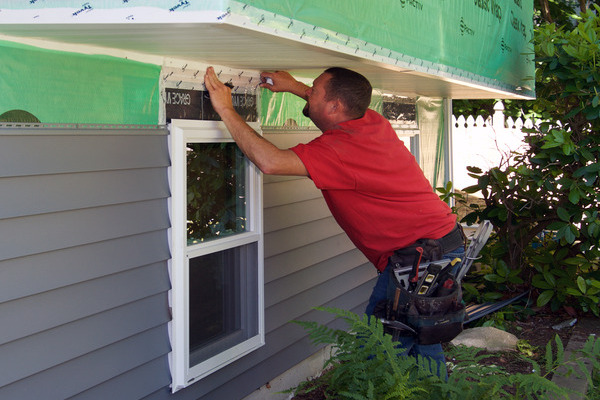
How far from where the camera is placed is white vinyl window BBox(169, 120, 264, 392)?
141 inches

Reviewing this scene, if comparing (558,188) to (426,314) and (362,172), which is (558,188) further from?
(362,172)

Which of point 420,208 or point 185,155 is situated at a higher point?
point 185,155

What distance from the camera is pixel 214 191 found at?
398cm

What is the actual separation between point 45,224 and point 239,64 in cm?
146

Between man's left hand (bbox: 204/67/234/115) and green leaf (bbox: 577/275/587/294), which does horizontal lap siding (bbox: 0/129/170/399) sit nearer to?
man's left hand (bbox: 204/67/234/115)

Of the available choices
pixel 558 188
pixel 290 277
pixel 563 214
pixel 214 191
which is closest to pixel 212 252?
pixel 214 191

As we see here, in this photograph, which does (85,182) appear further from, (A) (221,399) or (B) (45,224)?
(A) (221,399)

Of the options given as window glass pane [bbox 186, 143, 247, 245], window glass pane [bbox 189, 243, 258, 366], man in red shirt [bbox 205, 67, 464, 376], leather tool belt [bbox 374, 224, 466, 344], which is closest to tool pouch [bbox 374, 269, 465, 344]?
leather tool belt [bbox 374, 224, 466, 344]

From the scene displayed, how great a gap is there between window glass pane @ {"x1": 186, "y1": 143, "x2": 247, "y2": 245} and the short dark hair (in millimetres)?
756

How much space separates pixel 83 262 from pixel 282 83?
1.80 metres

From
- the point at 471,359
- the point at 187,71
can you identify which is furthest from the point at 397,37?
the point at 471,359

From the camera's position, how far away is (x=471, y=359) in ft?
11.1

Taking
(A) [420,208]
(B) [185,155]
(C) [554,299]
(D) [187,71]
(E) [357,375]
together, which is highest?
(D) [187,71]

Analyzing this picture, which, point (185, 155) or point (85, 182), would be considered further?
point (185, 155)
